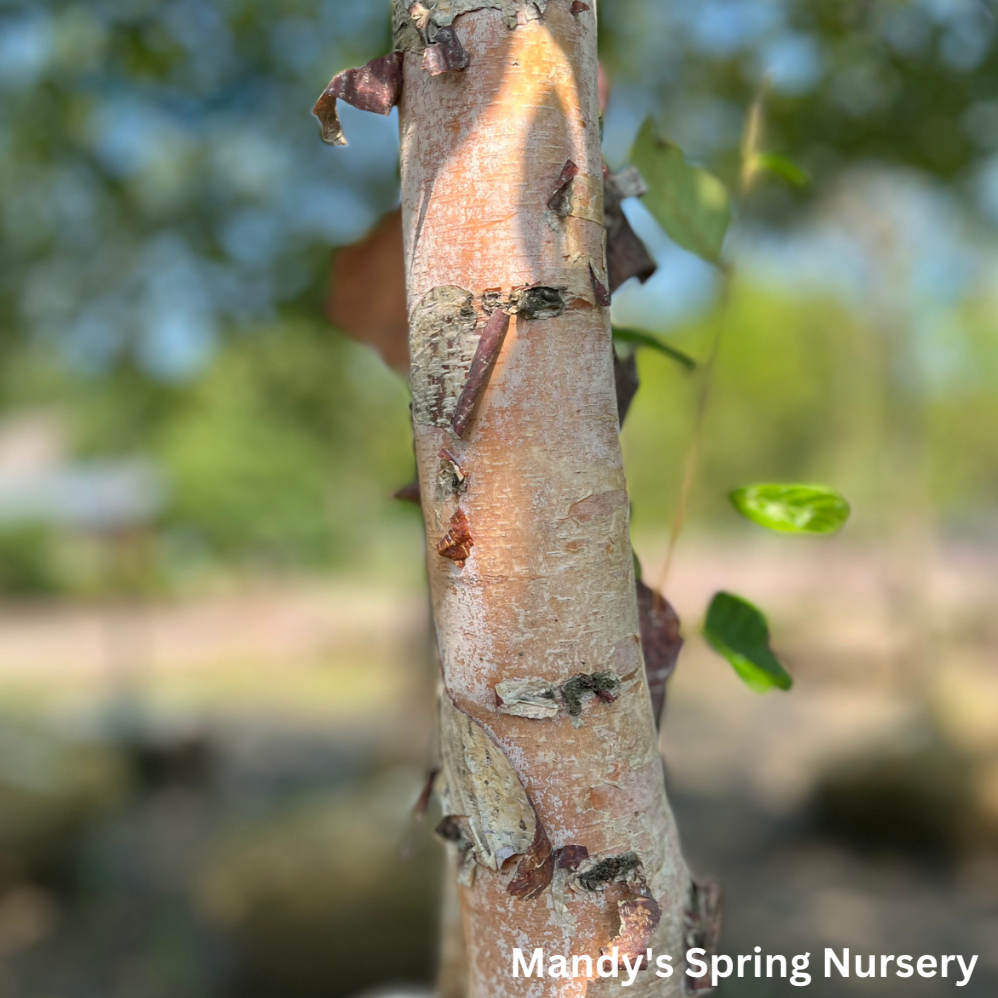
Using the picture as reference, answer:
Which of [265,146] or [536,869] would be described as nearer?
[536,869]

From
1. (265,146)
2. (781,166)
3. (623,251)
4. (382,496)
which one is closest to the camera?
(623,251)

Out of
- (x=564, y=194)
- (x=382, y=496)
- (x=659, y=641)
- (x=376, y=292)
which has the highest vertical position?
(x=382, y=496)

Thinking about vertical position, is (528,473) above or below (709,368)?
below

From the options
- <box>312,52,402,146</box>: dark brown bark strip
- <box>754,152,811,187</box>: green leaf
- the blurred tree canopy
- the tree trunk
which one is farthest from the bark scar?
the blurred tree canopy

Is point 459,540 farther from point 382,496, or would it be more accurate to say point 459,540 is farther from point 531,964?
point 382,496

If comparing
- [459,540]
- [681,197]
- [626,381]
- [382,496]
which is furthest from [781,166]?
[382,496]

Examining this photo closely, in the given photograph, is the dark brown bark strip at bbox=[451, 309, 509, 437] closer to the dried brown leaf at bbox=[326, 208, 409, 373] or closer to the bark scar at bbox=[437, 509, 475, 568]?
the bark scar at bbox=[437, 509, 475, 568]

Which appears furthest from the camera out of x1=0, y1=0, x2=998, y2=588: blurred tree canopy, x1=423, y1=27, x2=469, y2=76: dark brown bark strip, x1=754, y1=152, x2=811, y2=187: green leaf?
x1=0, y1=0, x2=998, y2=588: blurred tree canopy
